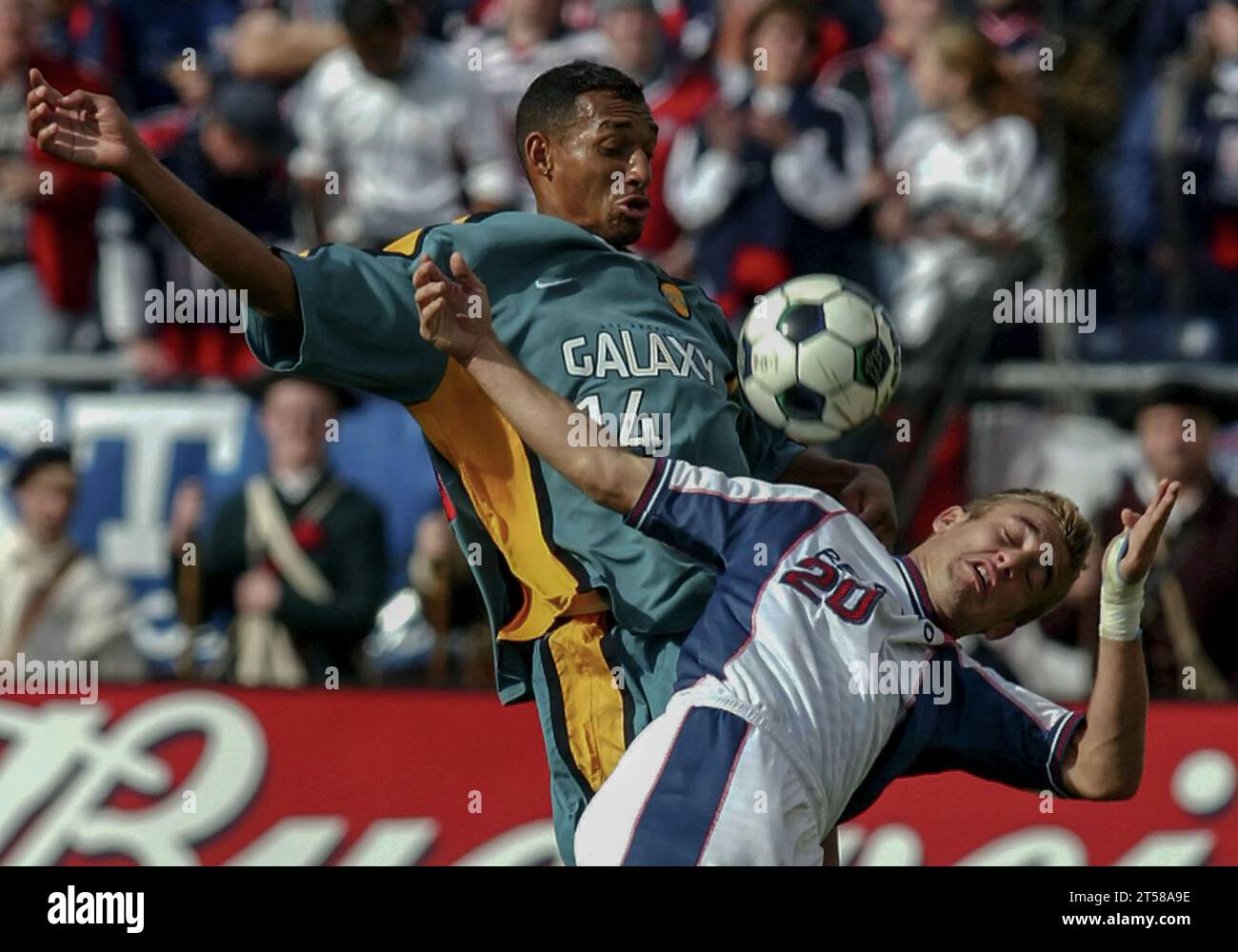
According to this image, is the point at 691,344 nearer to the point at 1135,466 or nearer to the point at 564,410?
the point at 564,410

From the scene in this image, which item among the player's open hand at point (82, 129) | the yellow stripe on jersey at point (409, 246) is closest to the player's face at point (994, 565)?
the yellow stripe on jersey at point (409, 246)

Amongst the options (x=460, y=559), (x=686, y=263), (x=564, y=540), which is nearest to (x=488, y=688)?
(x=460, y=559)

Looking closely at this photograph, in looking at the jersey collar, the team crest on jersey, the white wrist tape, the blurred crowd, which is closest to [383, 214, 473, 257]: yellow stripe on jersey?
the team crest on jersey

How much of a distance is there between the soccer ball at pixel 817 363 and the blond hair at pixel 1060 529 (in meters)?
0.47

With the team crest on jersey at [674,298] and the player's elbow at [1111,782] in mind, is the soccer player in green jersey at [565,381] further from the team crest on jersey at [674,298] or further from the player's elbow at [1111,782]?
the player's elbow at [1111,782]

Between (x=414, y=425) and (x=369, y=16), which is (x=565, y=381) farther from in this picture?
(x=369, y=16)

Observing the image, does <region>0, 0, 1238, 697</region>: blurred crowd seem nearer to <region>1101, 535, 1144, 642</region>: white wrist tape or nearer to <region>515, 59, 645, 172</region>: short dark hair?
<region>515, 59, 645, 172</region>: short dark hair

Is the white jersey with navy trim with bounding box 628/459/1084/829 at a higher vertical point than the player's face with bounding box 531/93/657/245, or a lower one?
lower

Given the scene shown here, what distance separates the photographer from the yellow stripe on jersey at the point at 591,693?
4.83 metres

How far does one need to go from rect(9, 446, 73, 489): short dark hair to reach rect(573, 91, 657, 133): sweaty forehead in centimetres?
406

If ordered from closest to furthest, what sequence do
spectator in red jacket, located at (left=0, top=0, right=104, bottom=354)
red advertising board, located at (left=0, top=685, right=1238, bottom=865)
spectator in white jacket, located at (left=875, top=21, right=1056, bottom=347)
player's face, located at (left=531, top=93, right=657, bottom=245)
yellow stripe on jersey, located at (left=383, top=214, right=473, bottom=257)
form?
yellow stripe on jersey, located at (left=383, top=214, right=473, bottom=257), player's face, located at (left=531, top=93, right=657, bottom=245), red advertising board, located at (left=0, top=685, right=1238, bottom=865), spectator in white jacket, located at (left=875, top=21, right=1056, bottom=347), spectator in red jacket, located at (left=0, top=0, right=104, bottom=354)

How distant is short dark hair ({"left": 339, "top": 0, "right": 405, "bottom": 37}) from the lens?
916 centimetres

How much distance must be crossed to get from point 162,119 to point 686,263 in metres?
2.39

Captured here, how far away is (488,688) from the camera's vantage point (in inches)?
299
